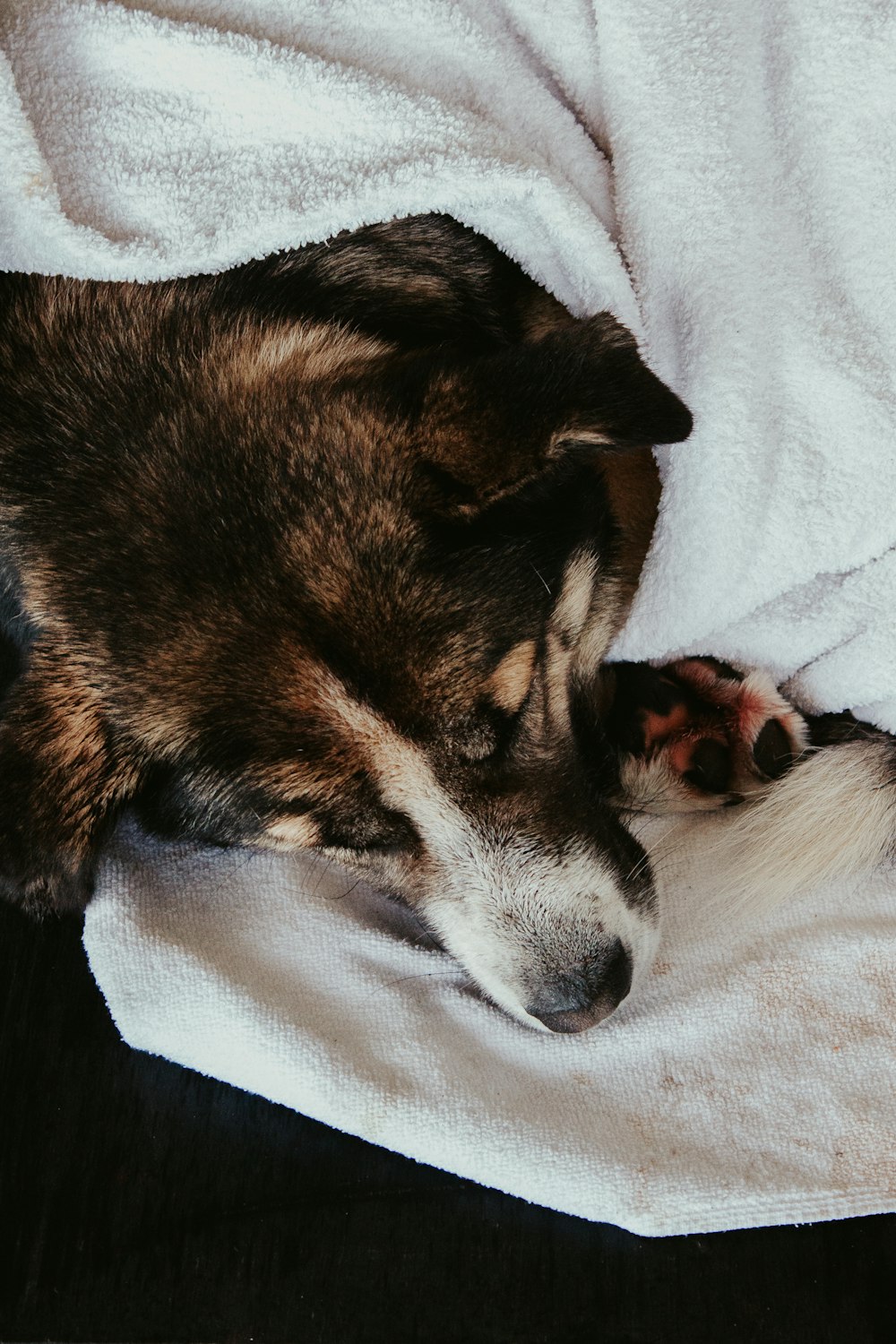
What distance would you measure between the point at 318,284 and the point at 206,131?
0.75 feet

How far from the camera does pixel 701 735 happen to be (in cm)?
179

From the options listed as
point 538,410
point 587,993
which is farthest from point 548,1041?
point 538,410

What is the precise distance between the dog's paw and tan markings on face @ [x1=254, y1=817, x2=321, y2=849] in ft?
1.76

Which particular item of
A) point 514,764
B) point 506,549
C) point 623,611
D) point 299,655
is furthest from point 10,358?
point 623,611

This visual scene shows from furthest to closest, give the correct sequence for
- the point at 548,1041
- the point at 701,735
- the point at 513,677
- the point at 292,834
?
the point at 701,735
the point at 548,1041
the point at 292,834
the point at 513,677

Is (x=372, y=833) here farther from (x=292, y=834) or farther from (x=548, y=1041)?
(x=548, y=1041)

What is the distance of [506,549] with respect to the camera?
138 centimetres

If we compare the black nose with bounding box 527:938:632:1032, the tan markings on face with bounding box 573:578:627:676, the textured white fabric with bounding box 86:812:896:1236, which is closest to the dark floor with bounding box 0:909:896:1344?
the textured white fabric with bounding box 86:812:896:1236

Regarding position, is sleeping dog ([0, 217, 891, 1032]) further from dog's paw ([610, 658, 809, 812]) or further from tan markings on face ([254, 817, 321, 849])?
dog's paw ([610, 658, 809, 812])

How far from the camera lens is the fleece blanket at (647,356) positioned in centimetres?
140

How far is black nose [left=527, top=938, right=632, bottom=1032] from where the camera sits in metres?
1.46

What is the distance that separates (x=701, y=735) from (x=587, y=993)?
1.68ft

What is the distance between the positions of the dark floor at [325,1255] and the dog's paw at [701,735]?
2.14 ft

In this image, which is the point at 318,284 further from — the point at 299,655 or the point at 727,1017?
the point at 727,1017
